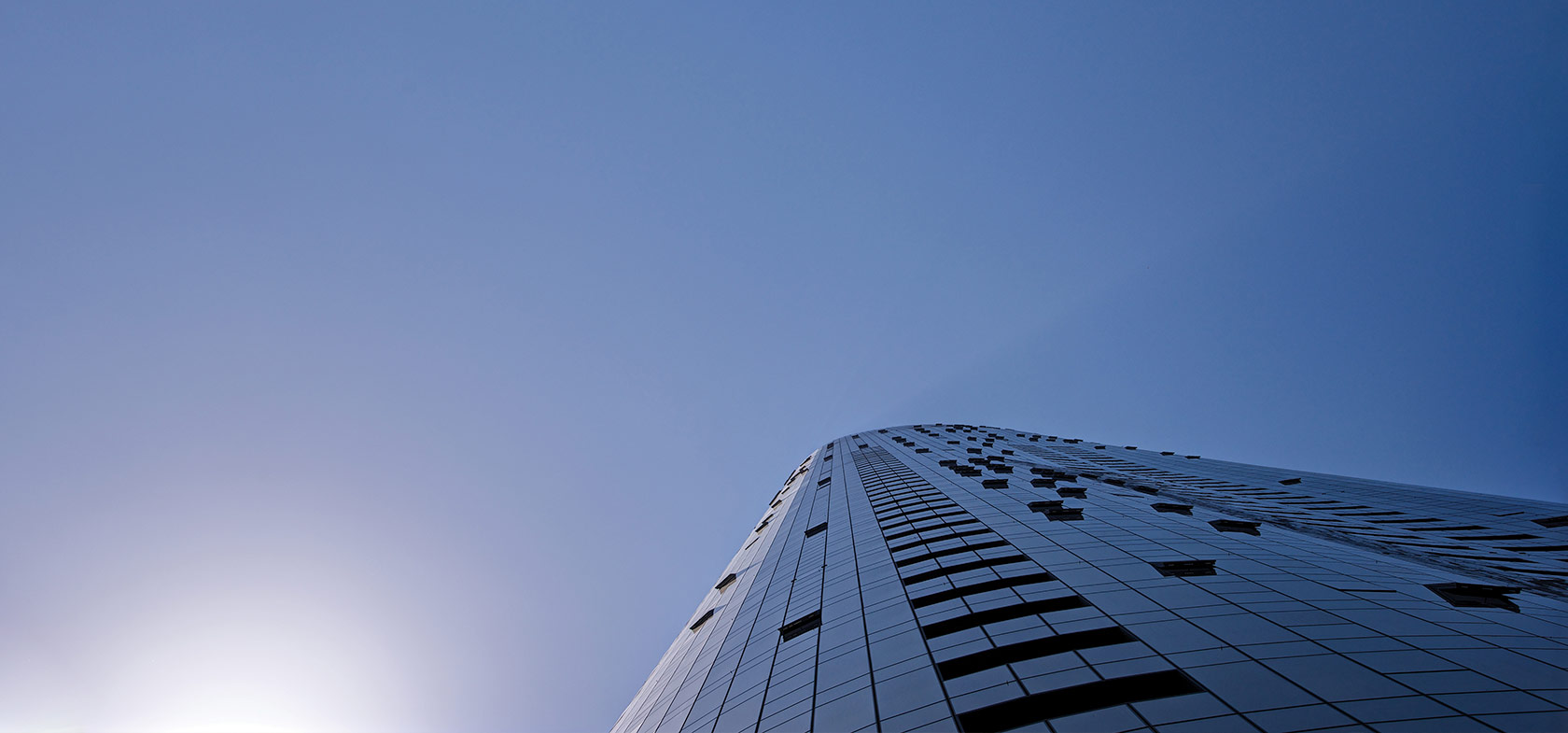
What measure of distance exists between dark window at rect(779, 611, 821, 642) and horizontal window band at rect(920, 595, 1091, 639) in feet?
11.6

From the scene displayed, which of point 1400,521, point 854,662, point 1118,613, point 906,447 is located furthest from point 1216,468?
point 854,662

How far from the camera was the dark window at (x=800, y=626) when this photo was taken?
15734 mm

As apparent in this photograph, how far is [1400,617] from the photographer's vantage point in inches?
465

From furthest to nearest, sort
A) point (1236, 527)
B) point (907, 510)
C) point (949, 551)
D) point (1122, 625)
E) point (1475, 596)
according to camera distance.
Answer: point (907, 510) → point (1236, 527) → point (949, 551) → point (1475, 596) → point (1122, 625)

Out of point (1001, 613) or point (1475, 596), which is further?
point (1475, 596)

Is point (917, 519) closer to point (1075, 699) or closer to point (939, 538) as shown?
point (939, 538)

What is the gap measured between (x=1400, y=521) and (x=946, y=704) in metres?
34.7

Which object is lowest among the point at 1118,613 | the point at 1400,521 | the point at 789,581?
the point at 789,581

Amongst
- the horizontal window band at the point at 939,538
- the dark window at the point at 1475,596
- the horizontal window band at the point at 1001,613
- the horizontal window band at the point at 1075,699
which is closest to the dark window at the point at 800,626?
the horizontal window band at the point at 1001,613

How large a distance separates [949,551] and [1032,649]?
26.0 feet

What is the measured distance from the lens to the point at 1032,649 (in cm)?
1141

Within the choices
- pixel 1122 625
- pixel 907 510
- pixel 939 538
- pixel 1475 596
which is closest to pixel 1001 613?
pixel 1122 625

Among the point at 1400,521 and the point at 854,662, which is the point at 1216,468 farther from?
the point at 854,662

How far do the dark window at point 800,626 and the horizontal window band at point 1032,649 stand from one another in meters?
5.15
